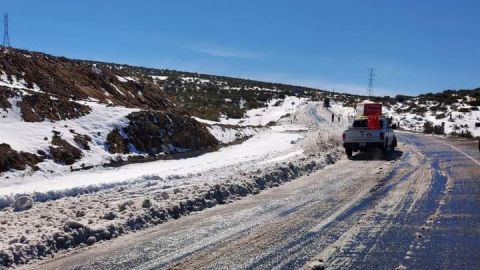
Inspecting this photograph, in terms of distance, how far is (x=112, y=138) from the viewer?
1964 centimetres

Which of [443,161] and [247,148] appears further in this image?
[247,148]

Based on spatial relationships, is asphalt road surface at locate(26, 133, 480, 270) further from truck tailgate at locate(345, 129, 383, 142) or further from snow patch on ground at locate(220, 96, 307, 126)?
snow patch on ground at locate(220, 96, 307, 126)

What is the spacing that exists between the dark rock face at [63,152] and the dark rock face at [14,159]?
2.36 ft

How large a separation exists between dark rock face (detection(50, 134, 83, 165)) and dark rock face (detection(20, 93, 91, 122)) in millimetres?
1535

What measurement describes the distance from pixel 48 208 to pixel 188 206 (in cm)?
271

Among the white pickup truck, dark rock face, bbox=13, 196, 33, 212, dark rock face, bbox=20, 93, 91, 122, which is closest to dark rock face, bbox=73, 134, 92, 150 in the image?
dark rock face, bbox=20, 93, 91, 122

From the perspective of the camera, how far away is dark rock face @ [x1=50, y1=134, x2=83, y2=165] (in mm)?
16391

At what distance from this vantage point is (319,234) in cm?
898

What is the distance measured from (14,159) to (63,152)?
1.98m

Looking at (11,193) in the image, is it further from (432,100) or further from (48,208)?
(432,100)

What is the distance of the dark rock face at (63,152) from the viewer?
16.4 metres

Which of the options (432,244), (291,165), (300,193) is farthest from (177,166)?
(432,244)

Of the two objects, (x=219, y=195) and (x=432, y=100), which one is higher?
(x=432, y=100)

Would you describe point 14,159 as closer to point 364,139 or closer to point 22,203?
point 22,203
